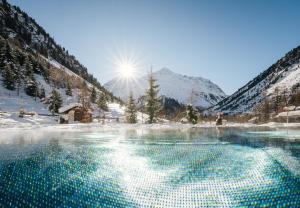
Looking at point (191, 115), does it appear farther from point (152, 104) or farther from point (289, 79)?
point (289, 79)

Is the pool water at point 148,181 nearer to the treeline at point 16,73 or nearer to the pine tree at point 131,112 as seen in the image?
the pine tree at point 131,112

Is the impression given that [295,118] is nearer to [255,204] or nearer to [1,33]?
[255,204]

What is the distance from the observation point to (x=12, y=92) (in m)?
75.1

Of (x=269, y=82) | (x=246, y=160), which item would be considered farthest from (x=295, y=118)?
(x=269, y=82)

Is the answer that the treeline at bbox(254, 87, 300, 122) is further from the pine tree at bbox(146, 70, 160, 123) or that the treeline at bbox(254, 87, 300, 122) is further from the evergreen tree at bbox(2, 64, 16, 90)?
the evergreen tree at bbox(2, 64, 16, 90)

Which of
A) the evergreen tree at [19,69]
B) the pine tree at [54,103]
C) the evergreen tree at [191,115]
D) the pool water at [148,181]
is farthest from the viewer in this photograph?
the evergreen tree at [19,69]

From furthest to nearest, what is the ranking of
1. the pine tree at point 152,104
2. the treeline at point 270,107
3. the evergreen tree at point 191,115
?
the treeline at point 270,107 < the evergreen tree at point 191,115 < the pine tree at point 152,104

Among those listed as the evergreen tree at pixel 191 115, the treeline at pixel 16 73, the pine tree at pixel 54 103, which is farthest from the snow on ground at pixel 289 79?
the treeline at pixel 16 73

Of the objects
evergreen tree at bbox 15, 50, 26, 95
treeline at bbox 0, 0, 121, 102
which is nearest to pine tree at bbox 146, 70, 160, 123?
evergreen tree at bbox 15, 50, 26, 95

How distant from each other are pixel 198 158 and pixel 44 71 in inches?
4193

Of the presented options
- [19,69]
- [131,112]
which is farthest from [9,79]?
[131,112]

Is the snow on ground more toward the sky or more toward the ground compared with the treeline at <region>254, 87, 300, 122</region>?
more toward the sky

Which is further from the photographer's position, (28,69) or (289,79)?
(289,79)

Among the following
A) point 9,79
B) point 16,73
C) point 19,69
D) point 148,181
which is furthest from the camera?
point 19,69
